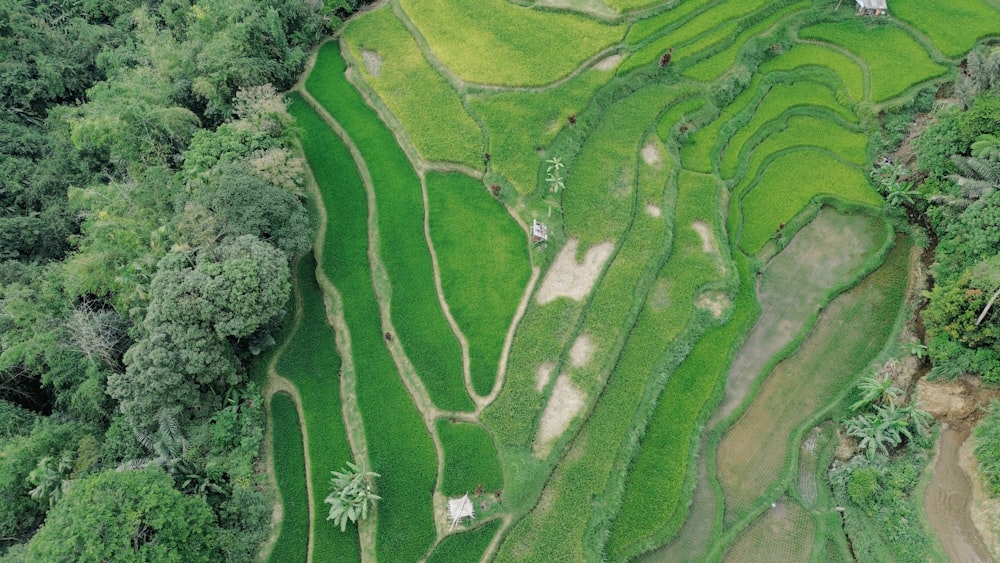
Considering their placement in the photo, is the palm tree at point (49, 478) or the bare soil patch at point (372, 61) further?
the bare soil patch at point (372, 61)

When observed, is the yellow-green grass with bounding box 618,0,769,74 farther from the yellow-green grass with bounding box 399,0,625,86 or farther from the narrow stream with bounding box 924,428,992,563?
the narrow stream with bounding box 924,428,992,563

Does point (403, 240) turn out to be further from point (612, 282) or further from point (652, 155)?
point (652, 155)

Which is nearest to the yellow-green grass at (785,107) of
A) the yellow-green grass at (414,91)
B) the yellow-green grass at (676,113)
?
the yellow-green grass at (676,113)

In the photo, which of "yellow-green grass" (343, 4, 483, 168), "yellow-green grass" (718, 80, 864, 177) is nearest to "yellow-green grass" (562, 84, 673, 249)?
"yellow-green grass" (718, 80, 864, 177)

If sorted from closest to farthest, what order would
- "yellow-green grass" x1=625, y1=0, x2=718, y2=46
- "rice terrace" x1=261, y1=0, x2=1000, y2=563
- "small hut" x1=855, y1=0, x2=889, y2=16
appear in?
"rice terrace" x1=261, y1=0, x2=1000, y2=563 → "yellow-green grass" x1=625, y1=0, x2=718, y2=46 → "small hut" x1=855, y1=0, x2=889, y2=16

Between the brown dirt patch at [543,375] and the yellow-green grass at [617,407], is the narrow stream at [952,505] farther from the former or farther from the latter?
the brown dirt patch at [543,375]

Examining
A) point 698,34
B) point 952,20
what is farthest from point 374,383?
point 952,20
